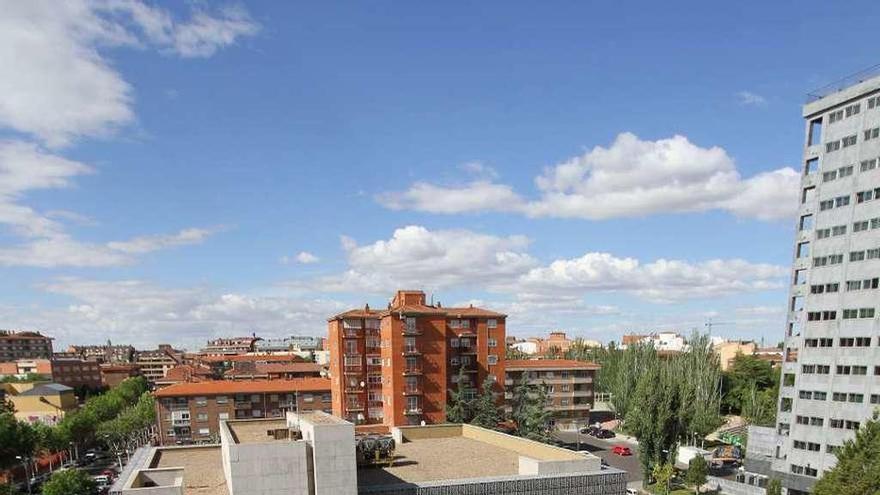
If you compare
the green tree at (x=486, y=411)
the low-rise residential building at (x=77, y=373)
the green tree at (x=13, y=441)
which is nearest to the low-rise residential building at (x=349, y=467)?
the green tree at (x=486, y=411)

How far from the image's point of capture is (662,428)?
60688 mm

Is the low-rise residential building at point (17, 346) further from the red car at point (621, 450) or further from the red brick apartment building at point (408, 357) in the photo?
the red car at point (621, 450)

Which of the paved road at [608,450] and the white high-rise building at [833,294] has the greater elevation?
the white high-rise building at [833,294]

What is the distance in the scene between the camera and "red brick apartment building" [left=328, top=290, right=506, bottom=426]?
6988 centimetres

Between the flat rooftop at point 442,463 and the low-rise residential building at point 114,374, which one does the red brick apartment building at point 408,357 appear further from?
the low-rise residential building at point 114,374

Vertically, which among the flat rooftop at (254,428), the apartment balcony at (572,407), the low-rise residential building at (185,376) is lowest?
the apartment balcony at (572,407)

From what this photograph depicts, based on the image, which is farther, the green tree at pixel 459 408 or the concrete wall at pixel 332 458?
the green tree at pixel 459 408

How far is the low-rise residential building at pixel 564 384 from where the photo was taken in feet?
318

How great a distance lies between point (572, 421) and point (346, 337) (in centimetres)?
5115

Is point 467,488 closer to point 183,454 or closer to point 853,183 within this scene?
point 183,454

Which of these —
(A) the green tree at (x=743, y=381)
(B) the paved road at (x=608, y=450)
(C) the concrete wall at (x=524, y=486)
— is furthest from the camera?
(A) the green tree at (x=743, y=381)

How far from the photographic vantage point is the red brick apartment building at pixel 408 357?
69.9 meters

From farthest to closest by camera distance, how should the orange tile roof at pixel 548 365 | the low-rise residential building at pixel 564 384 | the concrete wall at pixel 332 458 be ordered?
the orange tile roof at pixel 548 365, the low-rise residential building at pixel 564 384, the concrete wall at pixel 332 458

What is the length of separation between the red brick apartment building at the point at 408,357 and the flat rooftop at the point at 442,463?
91.5 feet
